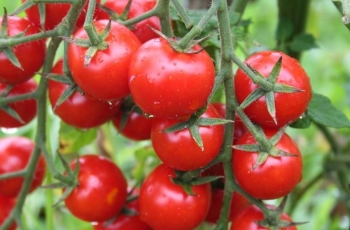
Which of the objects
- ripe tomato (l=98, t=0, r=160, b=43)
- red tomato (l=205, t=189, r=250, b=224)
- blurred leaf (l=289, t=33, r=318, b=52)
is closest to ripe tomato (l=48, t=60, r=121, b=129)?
ripe tomato (l=98, t=0, r=160, b=43)

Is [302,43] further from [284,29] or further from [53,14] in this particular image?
[53,14]

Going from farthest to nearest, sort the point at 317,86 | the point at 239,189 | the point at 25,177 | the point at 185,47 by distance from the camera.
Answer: the point at 317,86 → the point at 25,177 → the point at 239,189 → the point at 185,47

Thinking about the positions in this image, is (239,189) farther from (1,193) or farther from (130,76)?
(1,193)

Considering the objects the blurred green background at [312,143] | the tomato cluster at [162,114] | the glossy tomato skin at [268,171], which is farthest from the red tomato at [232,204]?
the blurred green background at [312,143]

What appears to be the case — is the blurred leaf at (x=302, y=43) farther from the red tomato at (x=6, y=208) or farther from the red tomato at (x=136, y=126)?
the red tomato at (x=6, y=208)

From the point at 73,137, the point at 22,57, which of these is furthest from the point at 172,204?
the point at 73,137

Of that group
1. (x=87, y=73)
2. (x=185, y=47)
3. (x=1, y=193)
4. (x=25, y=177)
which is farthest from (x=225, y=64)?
(x=1, y=193)

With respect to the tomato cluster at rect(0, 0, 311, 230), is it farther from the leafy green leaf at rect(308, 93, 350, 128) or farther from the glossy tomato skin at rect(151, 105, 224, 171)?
the leafy green leaf at rect(308, 93, 350, 128)
